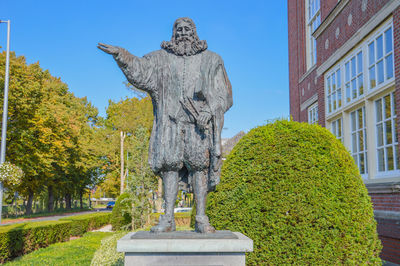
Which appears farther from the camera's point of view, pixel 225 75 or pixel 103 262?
pixel 103 262

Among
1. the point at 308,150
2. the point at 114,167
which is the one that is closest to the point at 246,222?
the point at 308,150

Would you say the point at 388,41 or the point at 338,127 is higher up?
the point at 388,41

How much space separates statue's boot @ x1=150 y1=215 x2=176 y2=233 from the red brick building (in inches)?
228

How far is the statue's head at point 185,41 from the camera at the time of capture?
12.4ft

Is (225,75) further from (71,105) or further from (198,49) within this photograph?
(71,105)

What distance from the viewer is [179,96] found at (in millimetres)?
3707

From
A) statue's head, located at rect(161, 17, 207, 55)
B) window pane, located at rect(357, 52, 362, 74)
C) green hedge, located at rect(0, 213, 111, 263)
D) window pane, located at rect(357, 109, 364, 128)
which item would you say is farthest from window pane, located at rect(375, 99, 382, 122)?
green hedge, located at rect(0, 213, 111, 263)

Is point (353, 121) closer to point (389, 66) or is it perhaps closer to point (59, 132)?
point (389, 66)

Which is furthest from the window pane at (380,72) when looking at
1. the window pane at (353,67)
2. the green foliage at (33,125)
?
the green foliage at (33,125)

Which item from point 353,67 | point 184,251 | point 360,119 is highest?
point 353,67

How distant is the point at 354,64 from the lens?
999 centimetres

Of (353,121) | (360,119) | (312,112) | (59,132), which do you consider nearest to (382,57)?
(360,119)

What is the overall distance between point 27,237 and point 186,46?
34.9 feet

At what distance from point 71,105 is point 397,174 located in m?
35.0
